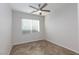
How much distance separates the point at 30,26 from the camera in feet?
3.84

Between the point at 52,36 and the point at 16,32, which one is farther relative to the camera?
the point at 52,36

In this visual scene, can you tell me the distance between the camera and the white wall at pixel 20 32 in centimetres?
112

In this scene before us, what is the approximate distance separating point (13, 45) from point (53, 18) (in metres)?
0.92

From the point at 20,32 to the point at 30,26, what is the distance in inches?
8.2

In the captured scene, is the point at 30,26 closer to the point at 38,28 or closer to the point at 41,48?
the point at 38,28

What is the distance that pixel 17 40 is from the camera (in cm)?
116

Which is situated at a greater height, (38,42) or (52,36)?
(52,36)

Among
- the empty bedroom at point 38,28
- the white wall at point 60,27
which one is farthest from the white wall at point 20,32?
the white wall at point 60,27

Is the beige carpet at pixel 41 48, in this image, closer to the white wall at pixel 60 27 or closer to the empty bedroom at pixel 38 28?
the empty bedroom at pixel 38 28
